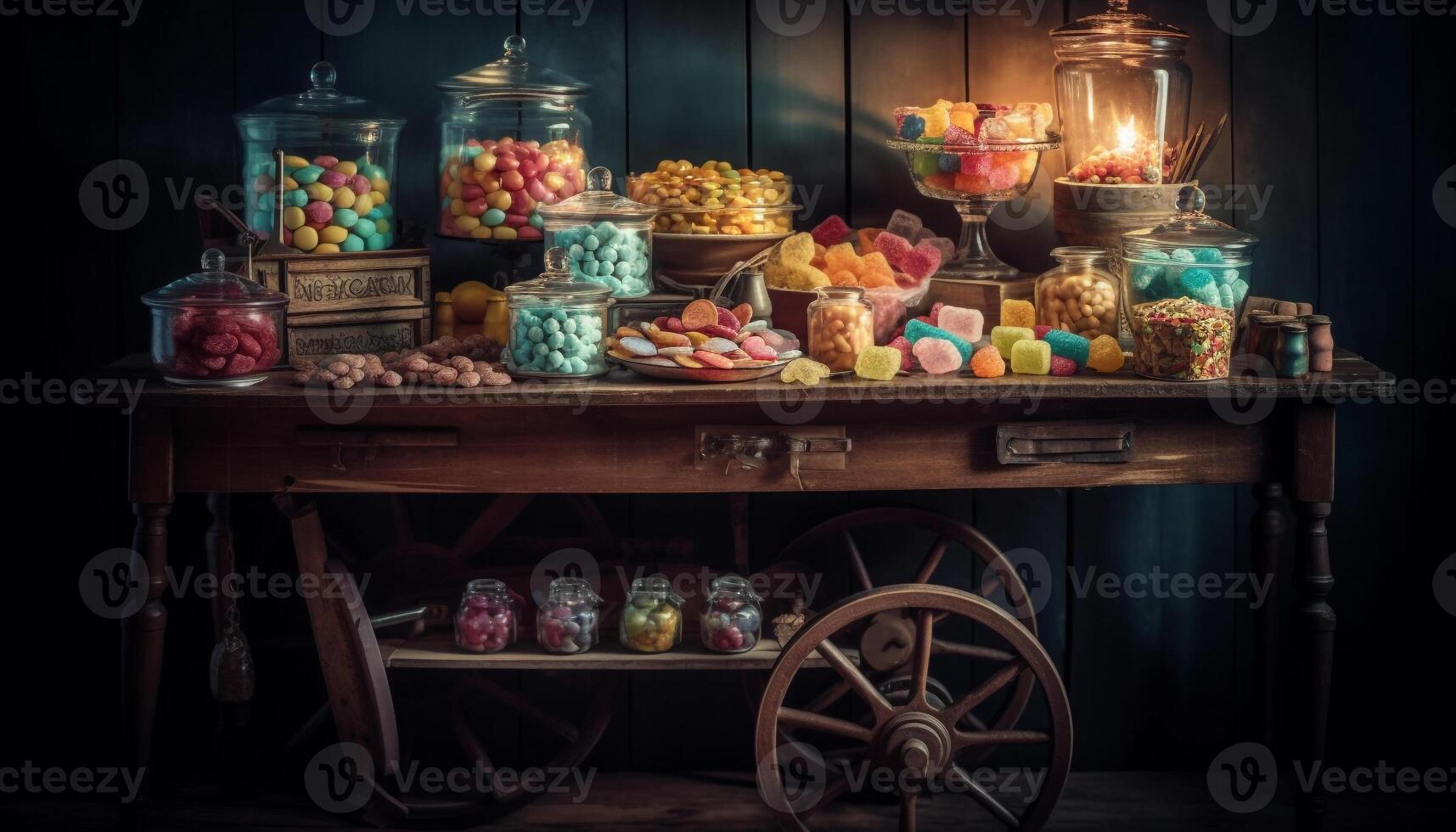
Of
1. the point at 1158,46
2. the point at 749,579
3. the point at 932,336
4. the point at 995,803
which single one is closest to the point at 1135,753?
the point at 995,803

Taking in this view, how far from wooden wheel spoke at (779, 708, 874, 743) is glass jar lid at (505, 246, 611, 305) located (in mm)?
718

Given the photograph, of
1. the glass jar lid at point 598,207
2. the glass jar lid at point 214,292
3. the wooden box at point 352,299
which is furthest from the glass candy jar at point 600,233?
the glass jar lid at point 214,292

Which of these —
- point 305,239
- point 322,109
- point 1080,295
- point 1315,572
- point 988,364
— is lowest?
point 1315,572

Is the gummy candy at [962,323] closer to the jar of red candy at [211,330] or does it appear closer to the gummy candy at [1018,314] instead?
the gummy candy at [1018,314]

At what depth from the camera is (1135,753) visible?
302 cm

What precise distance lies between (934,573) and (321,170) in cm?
141

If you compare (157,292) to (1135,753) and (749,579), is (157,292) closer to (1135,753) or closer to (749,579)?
(749,579)

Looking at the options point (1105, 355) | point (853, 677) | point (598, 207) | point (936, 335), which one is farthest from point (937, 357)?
point (598, 207)

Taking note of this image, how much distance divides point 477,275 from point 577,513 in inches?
19.9

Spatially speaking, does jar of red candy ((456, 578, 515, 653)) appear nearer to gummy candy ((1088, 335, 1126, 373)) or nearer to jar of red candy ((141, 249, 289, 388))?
jar of red candy ((141, 249, 289, 388))

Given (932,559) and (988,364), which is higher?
(988,364)

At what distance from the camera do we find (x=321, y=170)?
2.49 meters

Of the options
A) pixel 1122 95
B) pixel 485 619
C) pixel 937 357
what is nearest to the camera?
pixel 937 357

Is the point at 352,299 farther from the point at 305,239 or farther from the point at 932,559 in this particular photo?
the point at 932,559
